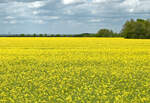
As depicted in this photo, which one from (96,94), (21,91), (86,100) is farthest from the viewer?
(21,91)

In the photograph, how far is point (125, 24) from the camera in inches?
3691

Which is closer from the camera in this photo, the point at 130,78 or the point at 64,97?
the point at 64,97

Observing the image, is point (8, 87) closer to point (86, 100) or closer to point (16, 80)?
point (16, 80)

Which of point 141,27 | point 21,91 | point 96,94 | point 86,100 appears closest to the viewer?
point 86,100

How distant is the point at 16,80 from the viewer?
31.9 feet

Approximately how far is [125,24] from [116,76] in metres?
85.4

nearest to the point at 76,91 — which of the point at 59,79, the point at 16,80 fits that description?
the point at 59,79

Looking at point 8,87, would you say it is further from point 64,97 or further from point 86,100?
point 86,100

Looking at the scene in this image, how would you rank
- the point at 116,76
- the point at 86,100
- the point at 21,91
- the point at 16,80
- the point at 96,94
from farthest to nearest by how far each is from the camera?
the point at 116,76 → the point at 16,80 → the point at 21,91 → the point at 96,94 → the point at 86,100

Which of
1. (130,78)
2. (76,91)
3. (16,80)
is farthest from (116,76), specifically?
(16,80)

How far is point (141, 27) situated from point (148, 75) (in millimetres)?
80703

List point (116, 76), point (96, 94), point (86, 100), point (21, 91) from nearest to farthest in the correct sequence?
1. point (86, 100)
2. point (96, 94)
3. point (21, 91)
4. point (116, 76)

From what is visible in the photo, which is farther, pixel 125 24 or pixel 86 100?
pixel 125 24

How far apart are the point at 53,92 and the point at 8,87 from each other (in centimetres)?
163
